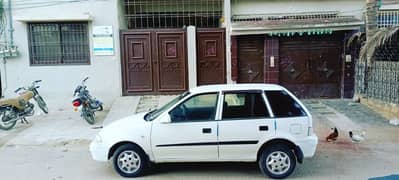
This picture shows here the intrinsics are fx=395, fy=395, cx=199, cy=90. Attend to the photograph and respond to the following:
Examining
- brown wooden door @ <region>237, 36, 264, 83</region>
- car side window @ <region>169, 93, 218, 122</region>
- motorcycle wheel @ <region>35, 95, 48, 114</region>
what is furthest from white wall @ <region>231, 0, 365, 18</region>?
car side window @ <region>169, 93, 218, 122</region>

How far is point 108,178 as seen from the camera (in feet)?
20.3

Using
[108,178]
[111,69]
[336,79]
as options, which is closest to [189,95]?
[108,178]

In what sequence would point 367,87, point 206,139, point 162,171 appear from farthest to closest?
point 367,87 → point 162,171 → point 206,139

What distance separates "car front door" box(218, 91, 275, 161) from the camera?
6.04 metres

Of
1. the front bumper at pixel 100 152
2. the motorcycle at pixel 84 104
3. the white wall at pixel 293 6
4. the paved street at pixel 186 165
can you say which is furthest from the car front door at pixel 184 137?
the white wall at pixel 293 6

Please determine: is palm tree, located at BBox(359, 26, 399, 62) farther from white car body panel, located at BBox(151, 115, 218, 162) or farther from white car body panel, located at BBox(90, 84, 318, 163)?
white car body panel, located at BBox(151, 115, 218, 162)

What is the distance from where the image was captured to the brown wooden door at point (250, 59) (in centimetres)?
1269

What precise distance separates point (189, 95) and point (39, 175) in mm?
2761

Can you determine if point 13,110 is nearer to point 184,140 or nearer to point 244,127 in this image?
point 184,140

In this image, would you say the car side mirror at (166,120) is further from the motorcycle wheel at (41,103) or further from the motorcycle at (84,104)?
the motorcycle wheel at (41,103)

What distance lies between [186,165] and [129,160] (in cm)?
107

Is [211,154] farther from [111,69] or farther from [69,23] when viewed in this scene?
[69,23]

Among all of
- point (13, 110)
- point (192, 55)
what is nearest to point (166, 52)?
point (192, 55)

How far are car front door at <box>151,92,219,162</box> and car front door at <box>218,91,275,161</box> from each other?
15 centimetres
